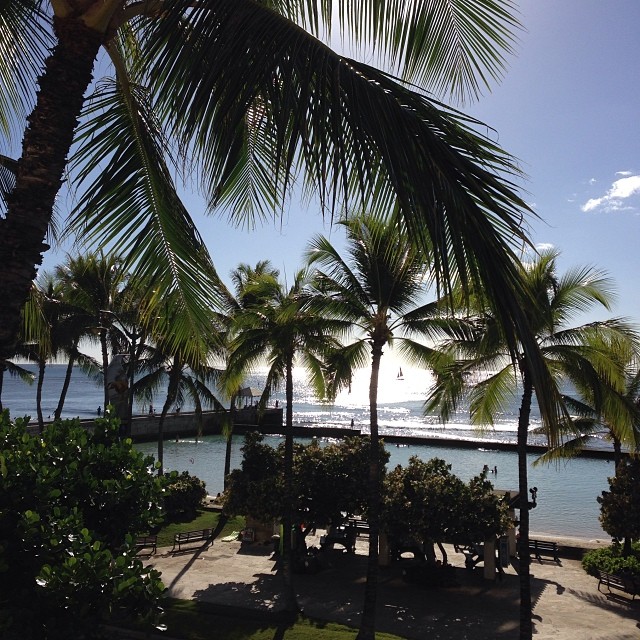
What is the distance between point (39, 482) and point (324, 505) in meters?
13.1

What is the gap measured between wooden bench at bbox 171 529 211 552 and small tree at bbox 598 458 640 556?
516 inches

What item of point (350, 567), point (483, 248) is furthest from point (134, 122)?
point (350, 567)

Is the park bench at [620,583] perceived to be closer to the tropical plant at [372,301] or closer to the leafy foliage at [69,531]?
the tropical plant at [372,301]

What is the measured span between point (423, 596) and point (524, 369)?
8070mm

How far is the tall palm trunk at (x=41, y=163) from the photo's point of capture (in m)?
3.64

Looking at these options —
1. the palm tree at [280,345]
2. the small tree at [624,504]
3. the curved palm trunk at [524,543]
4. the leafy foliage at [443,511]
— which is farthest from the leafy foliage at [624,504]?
the palm tree at [280,345]

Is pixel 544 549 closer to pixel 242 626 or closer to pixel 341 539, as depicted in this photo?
pixel 341 539

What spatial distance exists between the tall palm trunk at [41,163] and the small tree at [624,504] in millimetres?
16691

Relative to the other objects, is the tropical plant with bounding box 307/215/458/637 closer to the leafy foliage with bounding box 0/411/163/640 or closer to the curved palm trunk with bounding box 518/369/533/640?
the curved palm trunk with bounding box 518/369/533/640

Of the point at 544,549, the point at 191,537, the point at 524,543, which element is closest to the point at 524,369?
the point at 524,543

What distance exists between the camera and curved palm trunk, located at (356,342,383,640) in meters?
12.1

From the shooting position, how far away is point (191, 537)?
2119cm

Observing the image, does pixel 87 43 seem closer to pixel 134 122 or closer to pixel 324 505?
pixel 134 122

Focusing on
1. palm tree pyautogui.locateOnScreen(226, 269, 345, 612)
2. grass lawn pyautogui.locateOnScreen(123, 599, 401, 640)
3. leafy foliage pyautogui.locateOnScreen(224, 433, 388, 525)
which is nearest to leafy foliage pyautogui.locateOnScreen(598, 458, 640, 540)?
leafy foliage pyautogui.locateOnScreen(224, 433, 388, 525)
